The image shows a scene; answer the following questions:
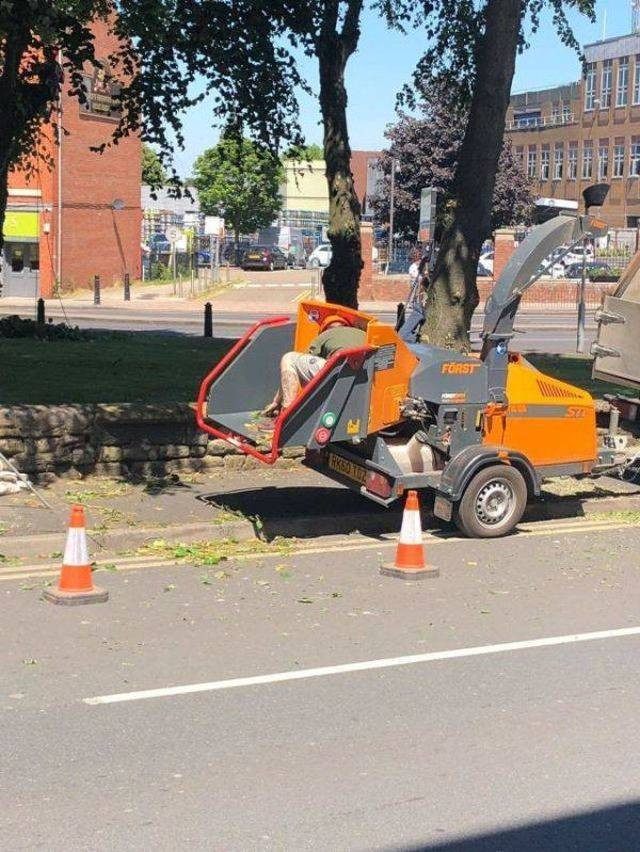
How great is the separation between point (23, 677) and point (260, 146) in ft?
46.4

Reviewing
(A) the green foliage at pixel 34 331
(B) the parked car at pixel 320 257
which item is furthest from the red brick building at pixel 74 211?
(A) the green foliage at pixel 34 331

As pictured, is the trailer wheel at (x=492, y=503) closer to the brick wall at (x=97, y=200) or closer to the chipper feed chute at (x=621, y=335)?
the chipper feed chute at (x=621, y=335)

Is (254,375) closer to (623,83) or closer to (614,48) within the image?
(623,83)

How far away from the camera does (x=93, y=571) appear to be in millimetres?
8922

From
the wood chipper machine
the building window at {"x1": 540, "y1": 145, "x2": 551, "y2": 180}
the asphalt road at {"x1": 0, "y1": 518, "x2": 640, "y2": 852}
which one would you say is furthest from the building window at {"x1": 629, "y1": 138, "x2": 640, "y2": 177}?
the asphalt road at {"x1": 0, "y1": 518, "x2": 640, "y2": 852}

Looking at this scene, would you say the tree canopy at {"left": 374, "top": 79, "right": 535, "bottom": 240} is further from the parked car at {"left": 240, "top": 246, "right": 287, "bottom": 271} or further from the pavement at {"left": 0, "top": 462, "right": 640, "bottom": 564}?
the pavement at {"left": 0, "top": 462, "right": 640, "bottom": 564}

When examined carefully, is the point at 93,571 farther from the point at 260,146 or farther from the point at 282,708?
the point at 260,146

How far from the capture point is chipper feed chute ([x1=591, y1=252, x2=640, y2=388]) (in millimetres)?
11992

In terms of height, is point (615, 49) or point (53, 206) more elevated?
point (615, 49)

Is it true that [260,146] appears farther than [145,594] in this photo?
Yes

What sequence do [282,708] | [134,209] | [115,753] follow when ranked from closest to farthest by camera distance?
1. [115,753]
2. [282,708]
3. [134,209]

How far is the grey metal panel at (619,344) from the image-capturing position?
12.0 meters

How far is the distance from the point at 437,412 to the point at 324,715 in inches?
170

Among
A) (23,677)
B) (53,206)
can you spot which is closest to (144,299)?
(53,206)
